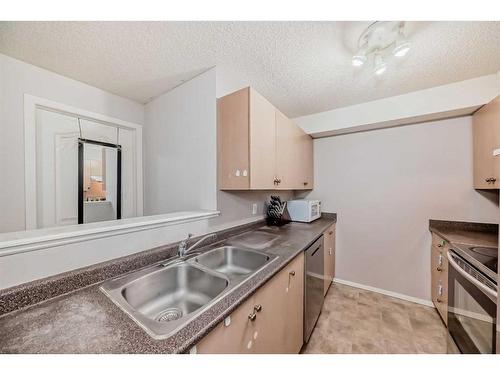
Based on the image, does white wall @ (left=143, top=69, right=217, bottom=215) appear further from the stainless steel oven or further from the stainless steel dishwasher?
the stainless steel oven

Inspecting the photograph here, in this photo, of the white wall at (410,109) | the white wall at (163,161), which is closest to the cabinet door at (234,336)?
the white wall at (163,161)

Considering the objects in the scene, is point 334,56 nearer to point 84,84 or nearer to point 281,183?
point 281,183

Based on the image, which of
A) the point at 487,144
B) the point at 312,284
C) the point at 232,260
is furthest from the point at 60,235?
the point at 487,144

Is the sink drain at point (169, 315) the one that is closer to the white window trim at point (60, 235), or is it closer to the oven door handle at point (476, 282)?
the white window trim at point (60, 235)

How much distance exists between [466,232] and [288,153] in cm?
188

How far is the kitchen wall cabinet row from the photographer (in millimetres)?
1354

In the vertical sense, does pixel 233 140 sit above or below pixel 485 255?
above

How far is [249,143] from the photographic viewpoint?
134 centimetres

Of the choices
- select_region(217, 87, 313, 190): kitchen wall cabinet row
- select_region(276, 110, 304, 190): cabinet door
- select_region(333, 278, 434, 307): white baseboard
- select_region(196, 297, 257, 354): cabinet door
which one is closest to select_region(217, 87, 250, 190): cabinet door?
select_region(217, 87, 313, 190): kitchen wall cabinet row

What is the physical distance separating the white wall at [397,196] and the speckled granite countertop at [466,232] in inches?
2.4

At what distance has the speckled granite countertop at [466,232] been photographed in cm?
147

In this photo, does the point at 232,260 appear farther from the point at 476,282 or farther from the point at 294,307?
the point at 476,282
